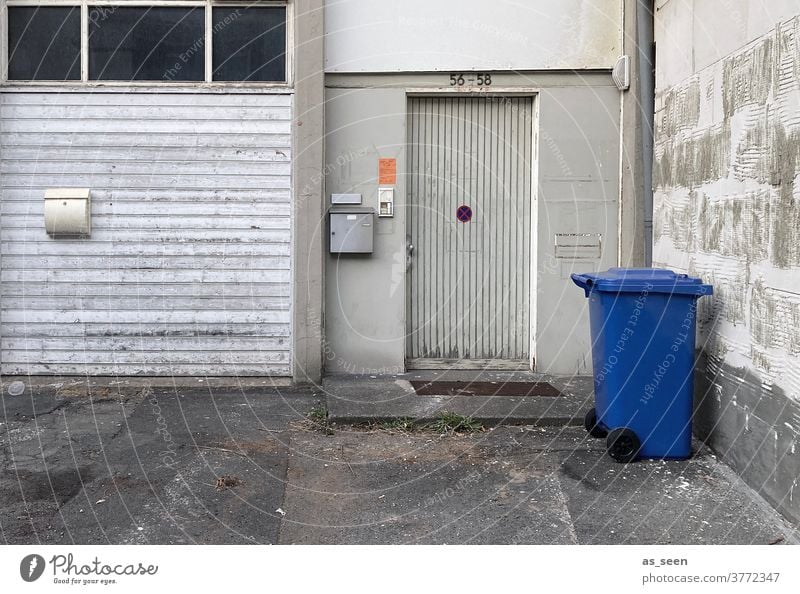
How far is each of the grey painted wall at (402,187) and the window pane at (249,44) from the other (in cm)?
61

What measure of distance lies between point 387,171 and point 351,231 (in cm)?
65

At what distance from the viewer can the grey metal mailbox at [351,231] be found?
→ 8734 mm

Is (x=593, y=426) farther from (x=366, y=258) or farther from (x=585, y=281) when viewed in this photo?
(x=366, y=258)

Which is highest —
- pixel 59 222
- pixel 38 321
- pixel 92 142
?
pixel 92 142

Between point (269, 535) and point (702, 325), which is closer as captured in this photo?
point (269, 535)

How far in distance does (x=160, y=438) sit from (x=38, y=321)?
2.57 meters

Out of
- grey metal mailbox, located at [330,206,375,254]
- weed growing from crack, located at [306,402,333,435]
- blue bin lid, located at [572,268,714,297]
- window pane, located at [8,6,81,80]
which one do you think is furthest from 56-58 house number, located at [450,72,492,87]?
window pane, located at [8,6,81,80]

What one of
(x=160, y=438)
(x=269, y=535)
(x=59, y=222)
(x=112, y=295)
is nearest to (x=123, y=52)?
(x=59, y=222)

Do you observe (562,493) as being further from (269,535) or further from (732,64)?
(732,64)

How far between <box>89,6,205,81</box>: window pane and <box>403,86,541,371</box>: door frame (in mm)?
2046

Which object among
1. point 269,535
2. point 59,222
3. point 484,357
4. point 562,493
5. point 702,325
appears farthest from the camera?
point 484,357

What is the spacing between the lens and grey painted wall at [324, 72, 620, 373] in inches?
346

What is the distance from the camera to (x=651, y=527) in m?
5.27

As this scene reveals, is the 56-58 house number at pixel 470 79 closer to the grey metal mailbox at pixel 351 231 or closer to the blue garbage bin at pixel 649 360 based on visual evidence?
the grey metal mailbox at pixel 351 231
